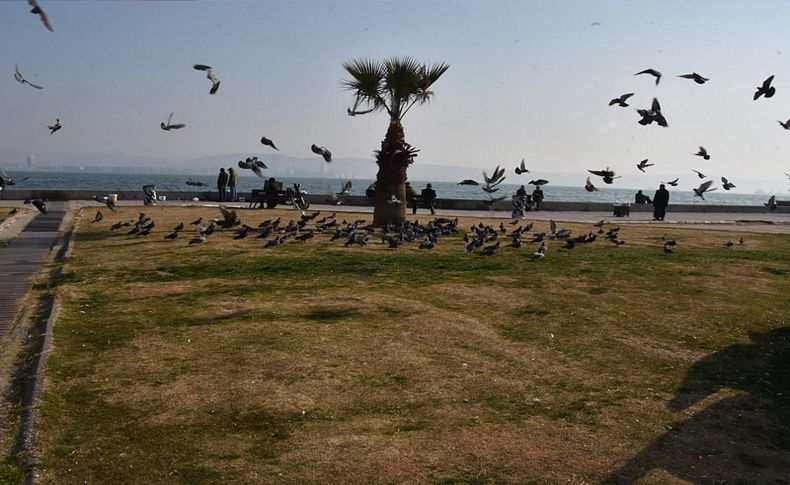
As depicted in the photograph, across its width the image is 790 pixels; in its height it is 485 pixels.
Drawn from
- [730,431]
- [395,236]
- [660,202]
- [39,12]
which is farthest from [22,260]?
[660,202]

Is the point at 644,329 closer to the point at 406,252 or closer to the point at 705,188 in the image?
the point at 406,252

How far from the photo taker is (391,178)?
73.6 ft

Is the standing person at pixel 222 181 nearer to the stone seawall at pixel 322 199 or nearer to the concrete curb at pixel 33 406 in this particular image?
the stone seawall at pixel 322 199


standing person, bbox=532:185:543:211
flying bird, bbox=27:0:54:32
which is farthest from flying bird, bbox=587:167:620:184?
standing person, bbox=532:185:543:211

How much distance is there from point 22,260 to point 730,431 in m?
12.8

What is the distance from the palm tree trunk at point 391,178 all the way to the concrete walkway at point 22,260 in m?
9.68

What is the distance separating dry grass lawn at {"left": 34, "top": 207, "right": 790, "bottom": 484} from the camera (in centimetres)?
504

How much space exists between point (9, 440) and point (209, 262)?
887 centimetres

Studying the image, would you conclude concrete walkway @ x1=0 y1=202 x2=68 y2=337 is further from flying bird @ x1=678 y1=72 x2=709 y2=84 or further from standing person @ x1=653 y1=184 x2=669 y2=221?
standing person @ x1=653 y1=184 x2=669 y2=221

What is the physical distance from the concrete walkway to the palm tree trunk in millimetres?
9676

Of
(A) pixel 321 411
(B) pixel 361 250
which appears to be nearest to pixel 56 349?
(A) pixel 321 411

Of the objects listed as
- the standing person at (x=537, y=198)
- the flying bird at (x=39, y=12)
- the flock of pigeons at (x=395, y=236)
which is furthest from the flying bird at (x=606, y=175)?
the standing person at (x=537, y=198)

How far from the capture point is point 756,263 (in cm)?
1608

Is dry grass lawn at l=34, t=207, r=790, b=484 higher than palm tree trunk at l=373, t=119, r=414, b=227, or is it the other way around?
palm tree trunk at l=373, t=119, r=414, b=227
